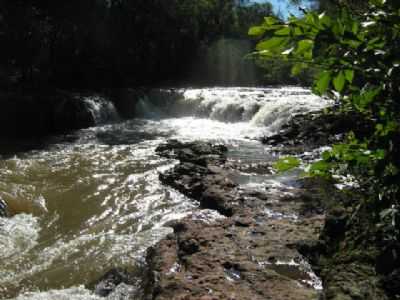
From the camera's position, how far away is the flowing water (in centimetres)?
555

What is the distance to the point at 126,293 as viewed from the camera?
4.72 meters

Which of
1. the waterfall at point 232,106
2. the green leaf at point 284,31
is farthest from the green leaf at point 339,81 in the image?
the waterfall at point 232,106

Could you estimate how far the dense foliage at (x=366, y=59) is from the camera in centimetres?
85

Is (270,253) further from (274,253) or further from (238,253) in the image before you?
(238,253)

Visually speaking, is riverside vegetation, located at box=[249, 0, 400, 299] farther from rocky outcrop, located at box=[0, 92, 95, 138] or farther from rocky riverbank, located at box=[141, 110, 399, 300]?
rocky outcrop, located at box=[0, 92, 95, 138]

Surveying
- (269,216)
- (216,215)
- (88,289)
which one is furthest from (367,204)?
(216,215)

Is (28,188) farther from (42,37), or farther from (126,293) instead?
(42,37)

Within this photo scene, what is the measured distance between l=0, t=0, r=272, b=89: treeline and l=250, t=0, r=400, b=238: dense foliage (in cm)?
1643

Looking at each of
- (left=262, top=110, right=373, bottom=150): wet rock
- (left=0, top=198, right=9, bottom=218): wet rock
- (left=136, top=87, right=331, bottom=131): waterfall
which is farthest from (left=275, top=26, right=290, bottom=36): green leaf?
(left=136, top=87, right=331, bottom=131): waterfall

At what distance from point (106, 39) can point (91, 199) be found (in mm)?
22117

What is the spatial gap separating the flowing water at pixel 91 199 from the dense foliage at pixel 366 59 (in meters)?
4.28

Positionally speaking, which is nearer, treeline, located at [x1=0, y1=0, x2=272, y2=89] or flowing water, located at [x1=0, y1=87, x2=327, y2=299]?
flowing water, located at [x1=0, y1=87, x2=327, y2=299]

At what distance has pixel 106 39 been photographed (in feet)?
93.4

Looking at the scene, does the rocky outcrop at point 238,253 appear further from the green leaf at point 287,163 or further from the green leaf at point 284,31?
the green leaf at point 284,31
